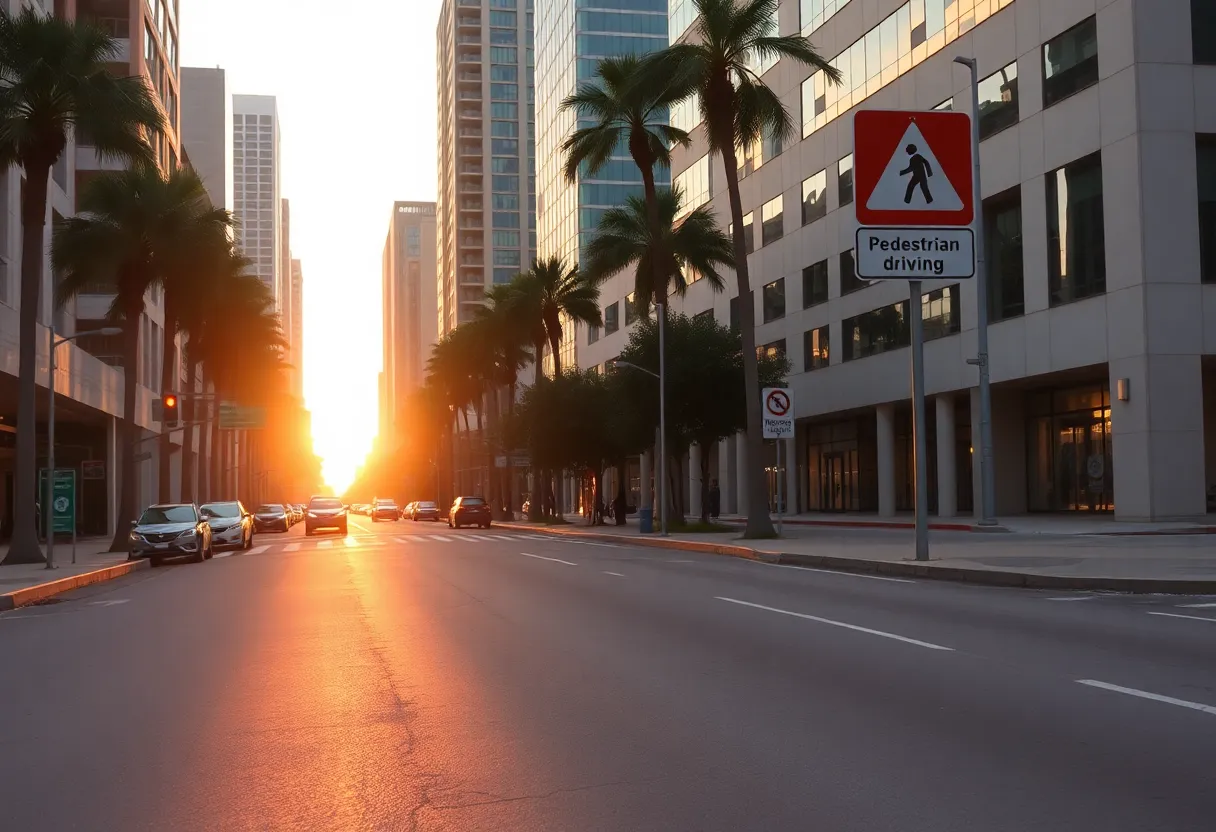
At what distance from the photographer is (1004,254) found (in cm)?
3931

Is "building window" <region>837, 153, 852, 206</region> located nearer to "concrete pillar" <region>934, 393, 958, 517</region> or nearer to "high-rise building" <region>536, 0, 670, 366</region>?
"concrete pillar" <region>934, 393, 958, 517</region>

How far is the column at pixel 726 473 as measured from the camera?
63.2 metres

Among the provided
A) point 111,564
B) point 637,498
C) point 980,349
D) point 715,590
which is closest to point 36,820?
point 715,590

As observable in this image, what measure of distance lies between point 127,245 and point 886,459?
29385mm

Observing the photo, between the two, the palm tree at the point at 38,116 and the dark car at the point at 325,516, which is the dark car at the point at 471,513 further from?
the palm tree at the point at 38,116

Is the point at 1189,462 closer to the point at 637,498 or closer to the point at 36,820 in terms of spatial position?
the point at 36,820

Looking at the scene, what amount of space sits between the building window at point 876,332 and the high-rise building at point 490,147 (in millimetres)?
104802

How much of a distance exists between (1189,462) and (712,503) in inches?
865

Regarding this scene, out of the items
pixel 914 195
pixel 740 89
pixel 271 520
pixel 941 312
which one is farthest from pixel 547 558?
pixel 271 520

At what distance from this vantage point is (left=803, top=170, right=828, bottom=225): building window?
51125 mm

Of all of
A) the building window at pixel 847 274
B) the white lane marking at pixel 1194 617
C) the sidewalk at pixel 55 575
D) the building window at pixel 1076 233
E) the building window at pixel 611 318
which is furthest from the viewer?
the building window at pixel 611 318

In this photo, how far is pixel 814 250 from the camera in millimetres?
52375

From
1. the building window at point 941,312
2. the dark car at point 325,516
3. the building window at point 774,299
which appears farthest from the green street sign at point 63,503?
the building window at point 774,299

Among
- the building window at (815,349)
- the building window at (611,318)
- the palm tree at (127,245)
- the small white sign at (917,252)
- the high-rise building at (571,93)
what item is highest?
the high-rise building at (571,93)
